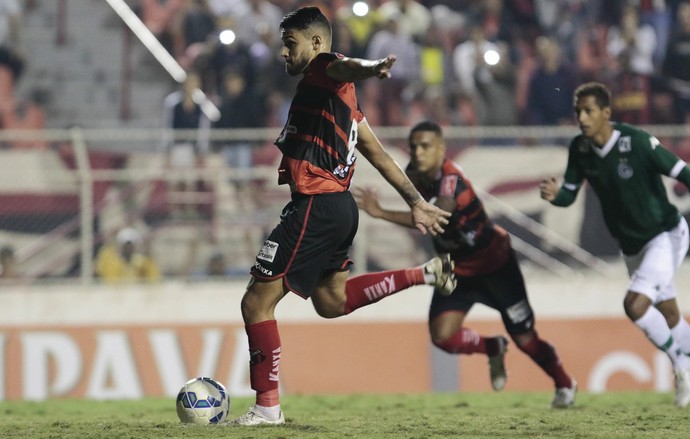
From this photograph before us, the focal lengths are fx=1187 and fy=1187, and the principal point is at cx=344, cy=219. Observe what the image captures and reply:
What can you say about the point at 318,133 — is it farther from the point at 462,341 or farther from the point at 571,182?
the point at 462,341

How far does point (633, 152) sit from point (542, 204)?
17.8 feet

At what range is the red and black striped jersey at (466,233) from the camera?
9297 mm

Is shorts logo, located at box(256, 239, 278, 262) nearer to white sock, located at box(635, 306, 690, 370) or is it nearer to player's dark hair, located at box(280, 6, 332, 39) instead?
player's dark hair, located at box(280, 6, 332, 39)

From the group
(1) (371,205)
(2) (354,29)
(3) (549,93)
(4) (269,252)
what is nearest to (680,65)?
(3) (549,93)

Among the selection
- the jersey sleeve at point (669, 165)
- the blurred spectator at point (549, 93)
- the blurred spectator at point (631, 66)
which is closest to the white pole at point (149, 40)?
the blurred spectator at point (549, 93)

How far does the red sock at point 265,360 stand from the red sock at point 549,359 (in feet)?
10.3

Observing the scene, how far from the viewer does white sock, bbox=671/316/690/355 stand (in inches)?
364

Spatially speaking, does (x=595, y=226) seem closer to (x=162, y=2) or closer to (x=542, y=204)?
(x=542, y=204)

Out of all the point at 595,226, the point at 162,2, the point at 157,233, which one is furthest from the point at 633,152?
the point at 162,2

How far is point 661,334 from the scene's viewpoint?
29.0 ft

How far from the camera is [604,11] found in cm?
1780

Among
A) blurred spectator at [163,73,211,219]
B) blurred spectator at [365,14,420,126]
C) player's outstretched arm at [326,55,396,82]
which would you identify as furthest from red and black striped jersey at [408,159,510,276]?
blurred spectator at [365,14,420,126]

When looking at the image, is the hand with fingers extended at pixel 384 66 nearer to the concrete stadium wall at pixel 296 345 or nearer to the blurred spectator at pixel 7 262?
the concrete stadium wall at pixel 296 345

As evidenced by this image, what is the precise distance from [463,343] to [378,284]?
6.78ft
